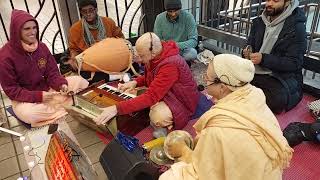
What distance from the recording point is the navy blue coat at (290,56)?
2.52 meters

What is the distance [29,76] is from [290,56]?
8.09 feet

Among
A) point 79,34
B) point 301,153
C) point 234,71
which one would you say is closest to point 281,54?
point 301,153

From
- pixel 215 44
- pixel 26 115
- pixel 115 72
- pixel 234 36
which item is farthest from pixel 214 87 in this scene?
pixel 215 44

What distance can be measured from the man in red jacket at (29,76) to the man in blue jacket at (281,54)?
1.96 m

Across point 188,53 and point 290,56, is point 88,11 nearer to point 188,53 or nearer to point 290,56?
point 188,53

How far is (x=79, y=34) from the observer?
3363mm

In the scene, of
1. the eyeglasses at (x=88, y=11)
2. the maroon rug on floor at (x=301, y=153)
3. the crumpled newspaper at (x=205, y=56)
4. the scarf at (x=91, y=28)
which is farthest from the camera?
the crumpled newspaper at (x=205, y=56)

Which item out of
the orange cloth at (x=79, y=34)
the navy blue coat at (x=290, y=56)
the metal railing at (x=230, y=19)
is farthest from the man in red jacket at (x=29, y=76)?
the metal railing at (x=230, y=19)

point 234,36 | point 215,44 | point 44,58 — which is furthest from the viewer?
point 215,44

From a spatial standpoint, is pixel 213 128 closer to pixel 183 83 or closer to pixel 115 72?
pixel 183 83

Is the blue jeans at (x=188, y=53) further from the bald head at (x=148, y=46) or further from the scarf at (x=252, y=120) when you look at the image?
the scarf at (x=252, y=120)

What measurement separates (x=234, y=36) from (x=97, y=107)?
2187 mm

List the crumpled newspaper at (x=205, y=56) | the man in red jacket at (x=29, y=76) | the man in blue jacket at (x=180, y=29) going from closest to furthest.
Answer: the man in red jacket at (x=29, y=76) < the man in blue jacket at (x=180, y=29) < the crumpled newspaper at (x=205, y=56)

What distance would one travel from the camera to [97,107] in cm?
227
